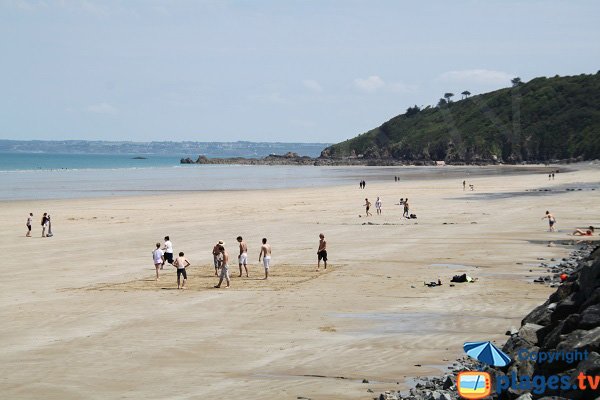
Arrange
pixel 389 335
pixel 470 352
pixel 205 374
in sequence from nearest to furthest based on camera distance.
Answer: pixel 470 352 < pixel 205 374 < pixel 389 335

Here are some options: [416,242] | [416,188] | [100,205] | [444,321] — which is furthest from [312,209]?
[444,321]

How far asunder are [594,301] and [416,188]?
6618 centimetres

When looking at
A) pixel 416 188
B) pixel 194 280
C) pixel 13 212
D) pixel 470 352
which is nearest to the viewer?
pixel 470 352

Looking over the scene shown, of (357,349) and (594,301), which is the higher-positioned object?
(594,301)

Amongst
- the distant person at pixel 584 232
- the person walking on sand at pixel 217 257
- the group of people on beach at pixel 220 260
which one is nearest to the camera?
the group of people on beach at pixel 220 260

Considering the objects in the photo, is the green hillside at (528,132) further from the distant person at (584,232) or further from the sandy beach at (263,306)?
the sandy beach at (263,306)

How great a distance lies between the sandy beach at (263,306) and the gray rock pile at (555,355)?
132cm

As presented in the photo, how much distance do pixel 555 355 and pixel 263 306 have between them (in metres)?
10.7

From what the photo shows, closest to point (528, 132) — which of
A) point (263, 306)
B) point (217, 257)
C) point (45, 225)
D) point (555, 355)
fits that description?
point (45, 225)

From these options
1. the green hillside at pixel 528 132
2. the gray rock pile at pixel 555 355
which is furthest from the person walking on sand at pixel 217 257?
the green hillside at pixel 528 132

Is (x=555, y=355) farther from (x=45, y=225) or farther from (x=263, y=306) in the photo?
(x=45, y=225)

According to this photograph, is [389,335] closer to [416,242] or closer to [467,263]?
[467,263]

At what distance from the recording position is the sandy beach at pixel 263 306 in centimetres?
1492

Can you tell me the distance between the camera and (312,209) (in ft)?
183
